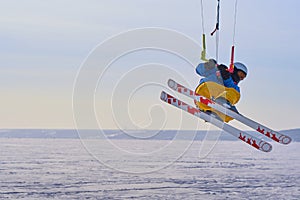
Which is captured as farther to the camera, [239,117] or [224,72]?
[239,117]

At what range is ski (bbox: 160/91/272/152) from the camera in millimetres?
9500

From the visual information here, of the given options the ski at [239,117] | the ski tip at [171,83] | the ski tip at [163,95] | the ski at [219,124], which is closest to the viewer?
the ski at [239,117]

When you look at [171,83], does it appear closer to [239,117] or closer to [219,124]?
[219,124]

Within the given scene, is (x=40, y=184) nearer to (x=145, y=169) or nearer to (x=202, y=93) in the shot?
(x=145, y=169)

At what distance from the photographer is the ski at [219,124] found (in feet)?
31.2

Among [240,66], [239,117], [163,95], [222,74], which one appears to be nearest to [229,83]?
[222,74]

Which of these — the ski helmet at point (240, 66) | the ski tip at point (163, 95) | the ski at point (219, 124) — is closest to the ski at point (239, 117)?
the ski at point (219, 124)

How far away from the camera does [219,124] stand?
955cm

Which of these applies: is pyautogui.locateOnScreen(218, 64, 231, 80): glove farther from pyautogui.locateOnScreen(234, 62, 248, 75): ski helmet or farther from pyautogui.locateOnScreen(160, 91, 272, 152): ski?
pyautogui.locateOnScreen(160, 91, 272, 152): ski

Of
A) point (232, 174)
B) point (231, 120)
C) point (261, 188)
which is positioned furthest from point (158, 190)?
point (231, 120)

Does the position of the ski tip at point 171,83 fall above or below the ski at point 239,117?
above

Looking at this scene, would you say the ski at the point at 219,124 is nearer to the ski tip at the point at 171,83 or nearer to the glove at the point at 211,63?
the ski tip at the point at 171,83

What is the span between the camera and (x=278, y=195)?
100 ft

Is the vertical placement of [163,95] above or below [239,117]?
above
